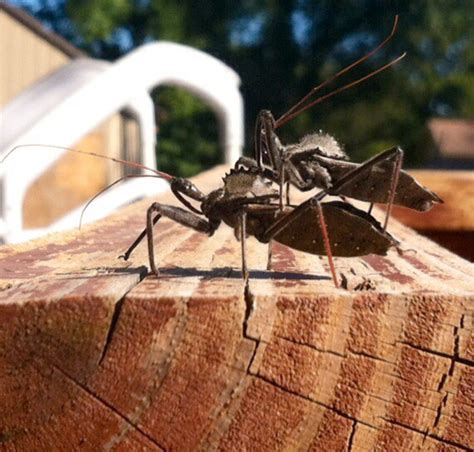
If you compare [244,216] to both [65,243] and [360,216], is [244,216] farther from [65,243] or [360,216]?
[65,243]

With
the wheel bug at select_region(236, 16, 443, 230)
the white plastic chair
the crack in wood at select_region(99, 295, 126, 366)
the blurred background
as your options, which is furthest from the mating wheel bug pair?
the blurred background

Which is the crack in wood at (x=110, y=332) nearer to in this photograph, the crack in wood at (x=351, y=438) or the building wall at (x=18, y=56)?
the crack in wood at (x=351, y=438)

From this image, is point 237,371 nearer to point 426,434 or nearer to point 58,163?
point 426,434

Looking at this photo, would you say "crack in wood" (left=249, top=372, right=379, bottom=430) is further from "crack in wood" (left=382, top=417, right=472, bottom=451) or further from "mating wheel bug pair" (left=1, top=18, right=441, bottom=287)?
"mating wheel bug pair" (left=1, top=18, right=441, bottom=287)

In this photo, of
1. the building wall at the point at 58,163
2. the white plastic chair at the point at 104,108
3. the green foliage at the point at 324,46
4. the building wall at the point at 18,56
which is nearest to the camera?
the white plastic chair at the point at 104,108

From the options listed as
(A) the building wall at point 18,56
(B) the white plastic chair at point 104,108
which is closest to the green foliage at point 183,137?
(A) the building wall at point 18,56

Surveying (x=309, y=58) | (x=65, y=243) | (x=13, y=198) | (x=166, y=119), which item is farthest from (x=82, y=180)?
(x=309, y=58)
